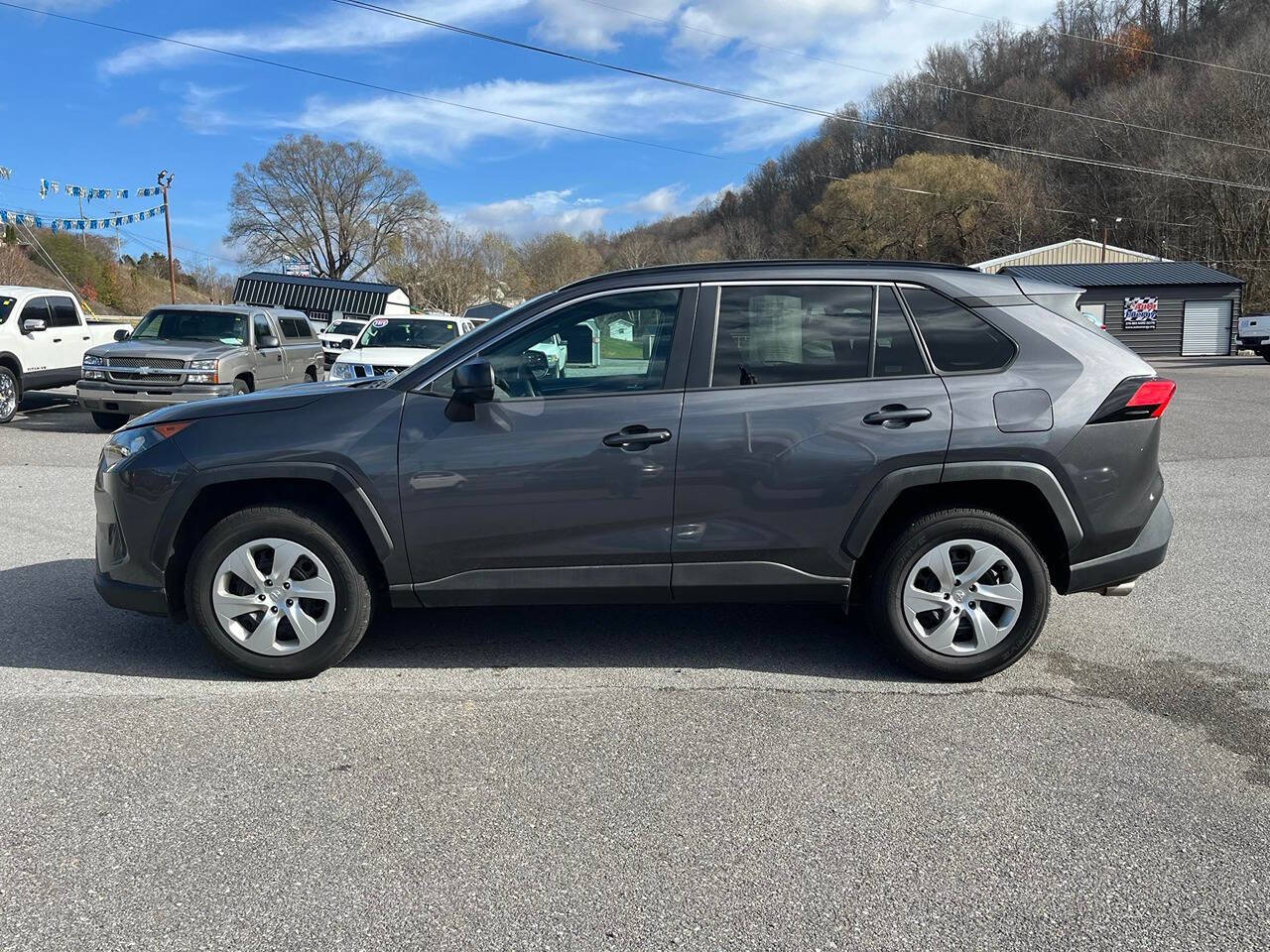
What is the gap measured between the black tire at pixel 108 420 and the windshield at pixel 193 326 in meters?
1.29

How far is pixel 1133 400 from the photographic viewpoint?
4.45m

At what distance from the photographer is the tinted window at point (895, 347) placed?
4.50m

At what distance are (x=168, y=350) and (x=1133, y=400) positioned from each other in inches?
485

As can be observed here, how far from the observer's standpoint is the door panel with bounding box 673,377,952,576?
14.3ft

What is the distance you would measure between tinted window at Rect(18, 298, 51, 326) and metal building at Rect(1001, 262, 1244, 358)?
39.9 m

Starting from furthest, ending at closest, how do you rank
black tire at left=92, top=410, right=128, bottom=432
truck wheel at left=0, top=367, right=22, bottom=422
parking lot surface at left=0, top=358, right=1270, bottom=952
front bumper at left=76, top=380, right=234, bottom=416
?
truck wheel at left=0, top=367, right=22, bottom=422, black tire at left=92, top=410, right=128, bottom=432, front bumper at left=76, top=380, right=234, bottom=416, parking lot surface at left=0, top=358, right=1270, bottom=952

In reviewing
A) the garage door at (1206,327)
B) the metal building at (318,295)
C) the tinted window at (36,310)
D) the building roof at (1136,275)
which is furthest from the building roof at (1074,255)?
the tinted window at (36,310)

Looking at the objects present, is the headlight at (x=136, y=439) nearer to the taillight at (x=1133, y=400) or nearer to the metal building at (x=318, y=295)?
the taillight at (x=1133, y=400)

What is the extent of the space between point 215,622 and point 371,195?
8801 cm

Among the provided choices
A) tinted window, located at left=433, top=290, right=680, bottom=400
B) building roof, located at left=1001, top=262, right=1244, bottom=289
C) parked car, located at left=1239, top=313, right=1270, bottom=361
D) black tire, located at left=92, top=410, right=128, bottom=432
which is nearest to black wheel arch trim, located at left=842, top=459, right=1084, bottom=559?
tinted window, located at left=433, top=290, right=680, bottom=400

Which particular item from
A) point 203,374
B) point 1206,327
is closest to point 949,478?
point 203,374

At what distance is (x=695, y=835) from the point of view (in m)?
3.21

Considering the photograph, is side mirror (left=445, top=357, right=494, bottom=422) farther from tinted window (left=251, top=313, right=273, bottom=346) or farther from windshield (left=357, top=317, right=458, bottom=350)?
windshield (left=357, top=317, right=458, bottom=350)

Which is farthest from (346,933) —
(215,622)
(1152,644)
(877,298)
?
(1152,644)
